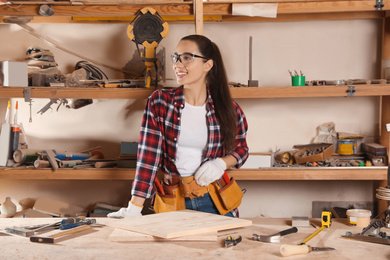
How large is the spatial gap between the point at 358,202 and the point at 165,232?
2.65 m

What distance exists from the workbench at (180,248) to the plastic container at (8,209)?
79.5 inches

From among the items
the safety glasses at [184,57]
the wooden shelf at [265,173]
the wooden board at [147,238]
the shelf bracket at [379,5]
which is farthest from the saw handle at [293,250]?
the shelf bracket at [379,5]

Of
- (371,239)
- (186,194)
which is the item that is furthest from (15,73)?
(371,239)

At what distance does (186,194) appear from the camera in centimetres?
251

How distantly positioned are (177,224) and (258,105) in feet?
7.35

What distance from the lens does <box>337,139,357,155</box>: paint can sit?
3.60m

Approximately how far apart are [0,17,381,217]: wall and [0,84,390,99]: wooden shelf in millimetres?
543

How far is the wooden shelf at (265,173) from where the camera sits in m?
3.29

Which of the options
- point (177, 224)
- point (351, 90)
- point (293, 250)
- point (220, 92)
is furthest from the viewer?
point (351, 90)

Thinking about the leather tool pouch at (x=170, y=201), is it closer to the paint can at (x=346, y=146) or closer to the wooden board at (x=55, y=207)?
the wooden board at (x=55, y=207)

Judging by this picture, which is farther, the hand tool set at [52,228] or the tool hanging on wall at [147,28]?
the tool hanging on wall at [147,28]

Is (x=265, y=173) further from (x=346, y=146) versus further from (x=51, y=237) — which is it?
(x=51, y=237)

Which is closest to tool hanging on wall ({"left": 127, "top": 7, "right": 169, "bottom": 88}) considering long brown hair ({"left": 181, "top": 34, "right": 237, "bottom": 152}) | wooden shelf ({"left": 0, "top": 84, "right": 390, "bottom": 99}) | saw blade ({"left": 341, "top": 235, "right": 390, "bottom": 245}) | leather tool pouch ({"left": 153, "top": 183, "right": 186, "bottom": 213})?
wooden shelf ({"left": 0, "top": 84, "right": 390, "bottom": 99})

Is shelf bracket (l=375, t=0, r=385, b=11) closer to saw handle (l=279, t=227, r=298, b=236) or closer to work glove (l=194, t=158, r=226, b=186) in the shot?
work glove (l=194, t=158, r=226, b=186)
